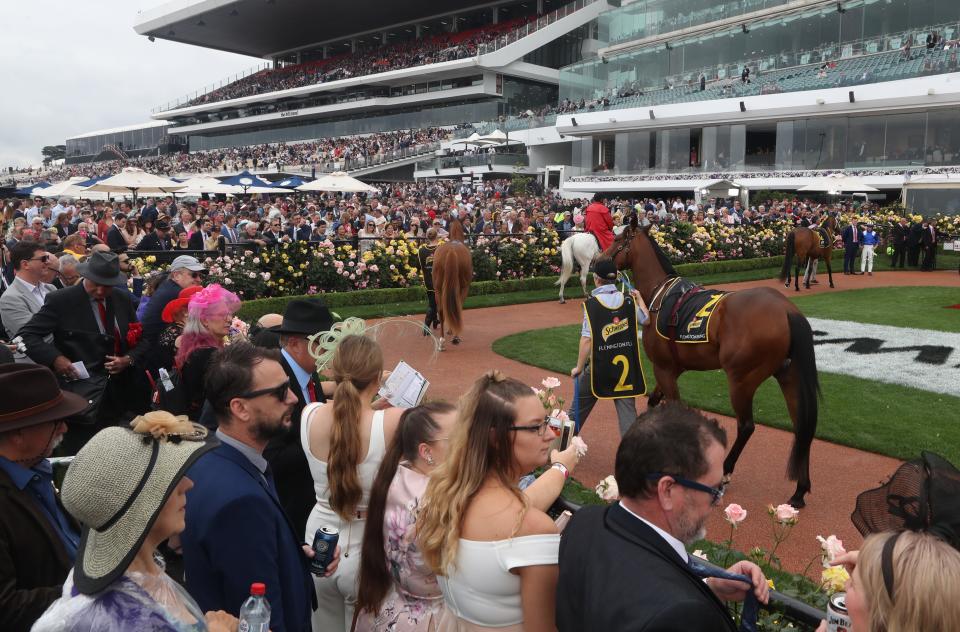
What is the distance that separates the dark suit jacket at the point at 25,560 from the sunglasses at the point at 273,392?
0.80 m

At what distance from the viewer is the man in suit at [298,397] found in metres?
3.74

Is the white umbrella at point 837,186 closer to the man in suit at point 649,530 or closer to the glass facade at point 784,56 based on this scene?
the glass facade at point 784,56

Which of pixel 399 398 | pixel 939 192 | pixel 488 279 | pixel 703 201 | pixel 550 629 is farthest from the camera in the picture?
pixel 703 201

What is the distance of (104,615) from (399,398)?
2103 millimetres

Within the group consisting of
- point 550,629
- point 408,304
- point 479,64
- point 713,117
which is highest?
point 479,64

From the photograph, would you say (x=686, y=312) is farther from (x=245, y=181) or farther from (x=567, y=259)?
(x=245, y=181)

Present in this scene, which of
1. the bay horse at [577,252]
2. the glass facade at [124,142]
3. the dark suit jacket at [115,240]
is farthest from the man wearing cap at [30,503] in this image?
the glass facade at [124,142]

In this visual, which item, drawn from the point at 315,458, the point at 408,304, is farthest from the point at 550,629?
the point at 408,304

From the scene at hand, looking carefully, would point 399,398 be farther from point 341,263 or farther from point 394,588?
point 341,263

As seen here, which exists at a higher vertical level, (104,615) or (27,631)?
(104,615)

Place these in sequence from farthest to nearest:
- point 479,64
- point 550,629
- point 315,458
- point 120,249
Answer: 1. point 479,64
2. point 120,249
3. point 315,458
4. point 550,629

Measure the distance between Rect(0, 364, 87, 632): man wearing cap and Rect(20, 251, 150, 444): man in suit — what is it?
2905mm

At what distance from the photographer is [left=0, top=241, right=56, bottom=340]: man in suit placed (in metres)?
6.61

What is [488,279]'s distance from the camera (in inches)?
731
